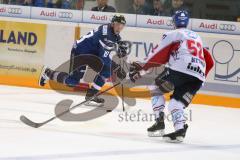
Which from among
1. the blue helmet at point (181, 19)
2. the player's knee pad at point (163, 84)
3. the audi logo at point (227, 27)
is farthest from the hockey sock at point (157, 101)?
the audi logo at point (227, 27)

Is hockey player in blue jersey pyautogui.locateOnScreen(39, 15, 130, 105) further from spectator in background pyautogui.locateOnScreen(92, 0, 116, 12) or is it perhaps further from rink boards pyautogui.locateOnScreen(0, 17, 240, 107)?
spectator in background pyautogui.locateOnScreen(92, 0, 116, 12)

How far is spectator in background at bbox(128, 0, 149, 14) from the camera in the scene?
10.1 meters

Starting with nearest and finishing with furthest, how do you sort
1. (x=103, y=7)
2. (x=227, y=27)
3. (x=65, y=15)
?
(x=227, y=27) → (x=103, y=7) → (x=65, y=15)

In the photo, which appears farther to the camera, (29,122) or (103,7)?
(103,7)

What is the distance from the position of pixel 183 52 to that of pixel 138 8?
4351mm

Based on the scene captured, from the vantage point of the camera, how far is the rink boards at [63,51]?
30.6ft

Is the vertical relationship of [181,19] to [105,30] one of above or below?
above

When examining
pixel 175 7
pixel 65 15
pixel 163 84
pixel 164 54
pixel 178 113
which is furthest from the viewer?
pixel 65 15

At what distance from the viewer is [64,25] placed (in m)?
10.2

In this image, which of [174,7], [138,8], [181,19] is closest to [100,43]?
[138,8]

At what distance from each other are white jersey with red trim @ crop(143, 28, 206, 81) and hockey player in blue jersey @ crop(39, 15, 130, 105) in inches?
81.7

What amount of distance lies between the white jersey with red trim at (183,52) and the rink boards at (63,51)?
346 centimetres

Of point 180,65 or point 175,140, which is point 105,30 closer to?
point 180,65

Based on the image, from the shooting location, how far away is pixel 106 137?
5984 millimetres
